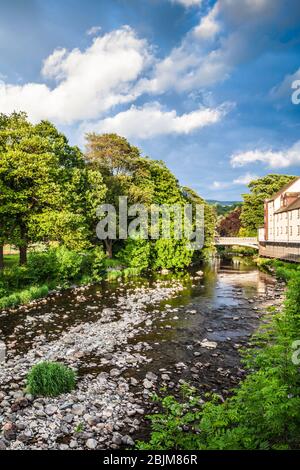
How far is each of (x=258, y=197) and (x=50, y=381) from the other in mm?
68781

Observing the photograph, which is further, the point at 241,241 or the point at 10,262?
the point at 241,241

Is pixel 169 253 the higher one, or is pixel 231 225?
pixel 231 225

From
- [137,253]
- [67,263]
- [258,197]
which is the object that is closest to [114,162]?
[137,253]

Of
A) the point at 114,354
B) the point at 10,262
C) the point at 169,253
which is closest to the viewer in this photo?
the point at 114,354

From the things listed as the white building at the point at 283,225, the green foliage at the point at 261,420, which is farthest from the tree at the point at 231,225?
the green foliage at the point at 261,420

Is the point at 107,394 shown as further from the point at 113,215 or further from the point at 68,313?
the point at 113,215

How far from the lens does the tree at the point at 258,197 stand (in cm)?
7000

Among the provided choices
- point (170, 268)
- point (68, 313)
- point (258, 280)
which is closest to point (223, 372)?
point (68, 313)

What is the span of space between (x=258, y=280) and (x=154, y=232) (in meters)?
12.3

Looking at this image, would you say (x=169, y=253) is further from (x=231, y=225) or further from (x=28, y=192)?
(x=231, y=225)

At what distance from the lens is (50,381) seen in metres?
8.33

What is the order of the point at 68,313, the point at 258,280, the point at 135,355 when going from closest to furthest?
1. the point at 135,355
2. the point at 68,313
3. the point at 258,280

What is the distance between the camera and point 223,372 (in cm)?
994

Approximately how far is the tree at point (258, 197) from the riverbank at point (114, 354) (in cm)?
5070
